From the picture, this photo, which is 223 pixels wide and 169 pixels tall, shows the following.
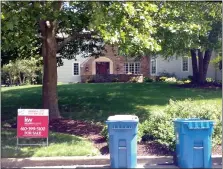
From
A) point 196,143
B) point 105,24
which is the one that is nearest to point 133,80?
point 105,24

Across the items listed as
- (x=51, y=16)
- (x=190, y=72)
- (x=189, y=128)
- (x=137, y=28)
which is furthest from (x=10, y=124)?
(x=190, y=72)

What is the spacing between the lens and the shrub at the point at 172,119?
9052mm

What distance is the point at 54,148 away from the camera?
876 centimetres

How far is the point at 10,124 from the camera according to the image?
1293 centimetres

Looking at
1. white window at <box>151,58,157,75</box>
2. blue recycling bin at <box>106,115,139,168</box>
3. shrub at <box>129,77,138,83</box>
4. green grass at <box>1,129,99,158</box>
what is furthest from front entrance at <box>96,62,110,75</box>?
blue recycling bin at <box>106,115,139,168</box>

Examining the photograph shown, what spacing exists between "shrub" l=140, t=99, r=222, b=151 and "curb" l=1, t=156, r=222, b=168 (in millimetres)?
685

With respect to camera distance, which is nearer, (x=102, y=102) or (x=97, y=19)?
Result: (x=97, y=19)

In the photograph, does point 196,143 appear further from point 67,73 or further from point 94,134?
point 67,73

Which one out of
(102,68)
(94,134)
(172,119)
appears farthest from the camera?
(102,68)

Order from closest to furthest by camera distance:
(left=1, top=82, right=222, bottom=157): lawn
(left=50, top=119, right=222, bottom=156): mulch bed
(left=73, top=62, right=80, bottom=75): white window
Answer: (left=1, top=82, right=222, bottom=157): lawn
(left=50, top=119, right=222, bottom=156): mulch bed
(left=73, top=62, right=80, bottom=75): white window

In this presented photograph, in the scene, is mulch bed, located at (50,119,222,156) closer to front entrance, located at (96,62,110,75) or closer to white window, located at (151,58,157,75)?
front entrance, located at (96,62,110,75)

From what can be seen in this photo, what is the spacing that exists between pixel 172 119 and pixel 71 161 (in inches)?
116

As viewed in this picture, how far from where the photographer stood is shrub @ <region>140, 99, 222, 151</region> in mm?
9052

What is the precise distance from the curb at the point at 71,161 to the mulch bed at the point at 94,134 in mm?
439
